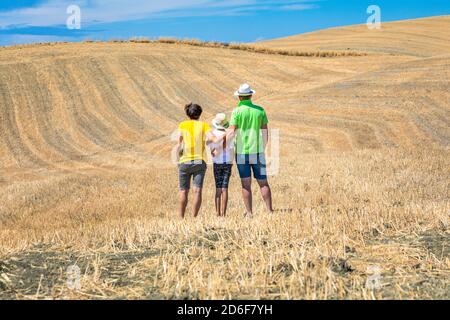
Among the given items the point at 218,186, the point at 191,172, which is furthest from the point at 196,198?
the point at 218,186

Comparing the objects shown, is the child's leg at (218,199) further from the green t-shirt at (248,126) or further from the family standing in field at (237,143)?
the green t-shirt at (248,126)

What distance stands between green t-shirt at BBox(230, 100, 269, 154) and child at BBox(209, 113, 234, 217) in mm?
580

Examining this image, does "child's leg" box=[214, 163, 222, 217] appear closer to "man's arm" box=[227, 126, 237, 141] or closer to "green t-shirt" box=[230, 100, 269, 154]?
"green t-shirt" box=[230, 100, 269, 154]

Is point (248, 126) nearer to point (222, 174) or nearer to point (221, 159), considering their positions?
point (221, 159)

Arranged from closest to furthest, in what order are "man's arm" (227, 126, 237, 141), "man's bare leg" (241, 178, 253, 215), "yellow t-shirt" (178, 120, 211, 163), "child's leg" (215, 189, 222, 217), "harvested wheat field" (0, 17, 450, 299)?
"harvested wheat field" (0, 17, 450, 299)
"man's arm" (227, 126, 237, 141)
"yellow t-shirt" (178, 120, 211, 163)
"man's bare leg" (241, 178, 253, 215)
"child's leg" (215, 189, 222, 217)

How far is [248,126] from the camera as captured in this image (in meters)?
8.73

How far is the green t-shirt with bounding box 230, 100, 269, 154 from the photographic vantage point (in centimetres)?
870

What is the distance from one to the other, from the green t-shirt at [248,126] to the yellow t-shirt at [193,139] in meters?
0.44

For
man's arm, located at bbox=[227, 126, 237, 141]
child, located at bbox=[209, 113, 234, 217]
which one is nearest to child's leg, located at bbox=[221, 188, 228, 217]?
child, located at bbox=[209, 113, 234, 217]

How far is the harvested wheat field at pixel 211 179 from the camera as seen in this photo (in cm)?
540

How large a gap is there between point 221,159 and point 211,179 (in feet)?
23.2

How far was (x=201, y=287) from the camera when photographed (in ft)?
16.4

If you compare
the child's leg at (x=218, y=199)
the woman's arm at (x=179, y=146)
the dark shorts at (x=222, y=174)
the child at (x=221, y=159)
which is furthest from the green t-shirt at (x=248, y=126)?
the child's leg at (x=218, y=199)

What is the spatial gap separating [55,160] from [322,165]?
1264 centimetres
